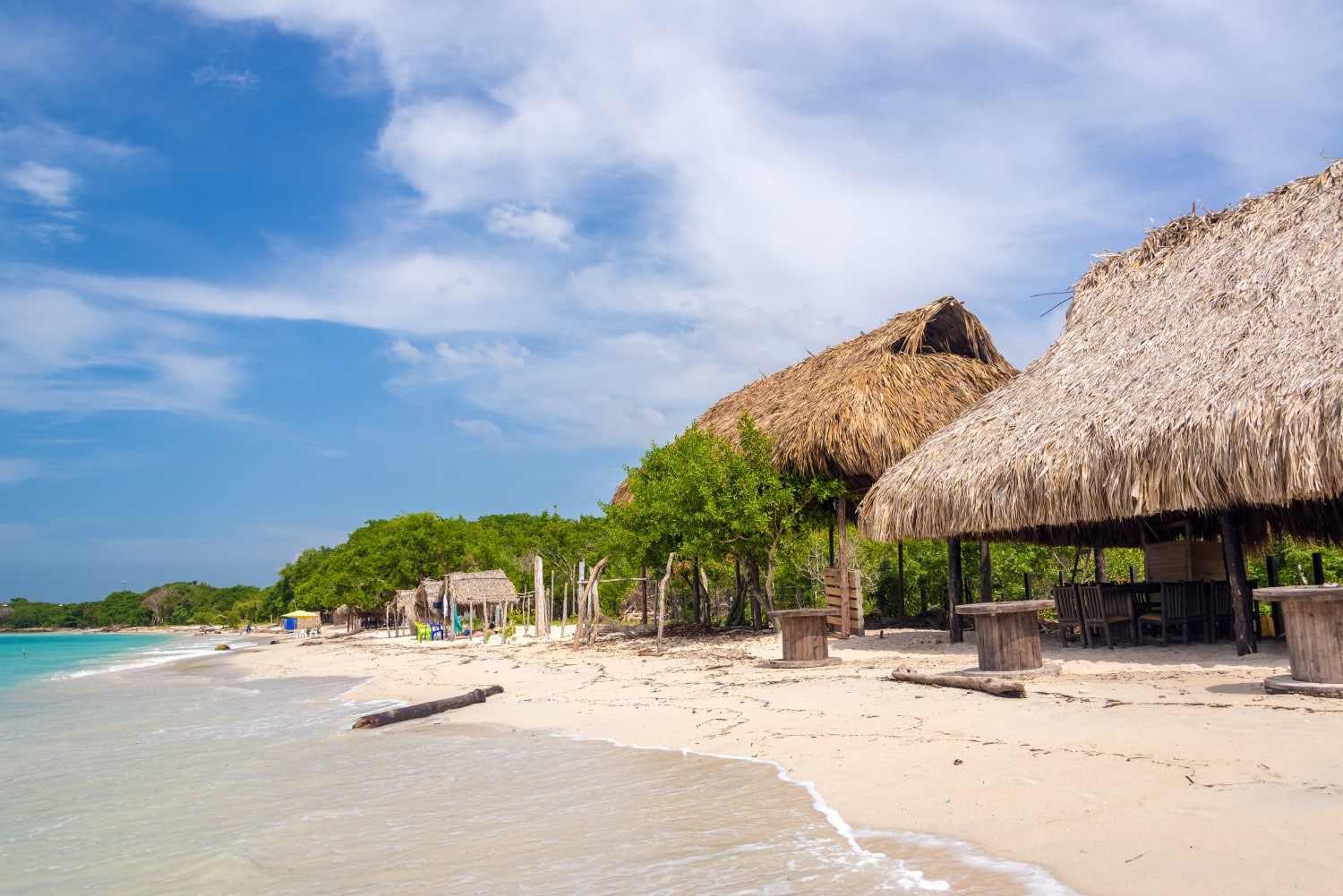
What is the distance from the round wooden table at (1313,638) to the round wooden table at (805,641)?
4.78 m

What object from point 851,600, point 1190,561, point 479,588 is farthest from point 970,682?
point 479,588

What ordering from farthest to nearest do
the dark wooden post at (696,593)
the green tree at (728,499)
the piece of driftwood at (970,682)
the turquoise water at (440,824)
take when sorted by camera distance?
the dark wooden post at (696,593) < the green tree at (728,499) < the piece of driftwood at (970,682) < the turquoise water at (440,824)

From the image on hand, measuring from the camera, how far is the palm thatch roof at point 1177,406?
304 inches

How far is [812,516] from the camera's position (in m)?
15.6

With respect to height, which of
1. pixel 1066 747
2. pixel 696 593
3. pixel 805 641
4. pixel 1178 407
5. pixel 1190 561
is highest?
pixel 1178 407

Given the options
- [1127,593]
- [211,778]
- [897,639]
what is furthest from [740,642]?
[211,778]

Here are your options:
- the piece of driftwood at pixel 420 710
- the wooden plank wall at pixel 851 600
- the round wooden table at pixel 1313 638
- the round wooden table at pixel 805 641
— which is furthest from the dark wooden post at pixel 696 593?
the round wooden table at pixel 1313 638

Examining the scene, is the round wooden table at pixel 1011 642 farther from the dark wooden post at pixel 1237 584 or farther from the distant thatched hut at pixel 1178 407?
the dark wooden post at pixel 1237 584

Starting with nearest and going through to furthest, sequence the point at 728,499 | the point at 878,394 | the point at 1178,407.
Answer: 1. the point at 1178,407
2. the point at 728,499
3. the point at 878,394

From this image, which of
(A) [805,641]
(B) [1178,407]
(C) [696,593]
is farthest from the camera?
(C) [696,593]

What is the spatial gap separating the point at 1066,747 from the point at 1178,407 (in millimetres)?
4900

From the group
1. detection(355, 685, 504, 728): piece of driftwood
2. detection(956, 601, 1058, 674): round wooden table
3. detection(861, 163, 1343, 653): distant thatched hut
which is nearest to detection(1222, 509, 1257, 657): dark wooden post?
detection(861, 163, 1343, 653): distant thatched hut

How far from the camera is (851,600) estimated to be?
44.2 ft

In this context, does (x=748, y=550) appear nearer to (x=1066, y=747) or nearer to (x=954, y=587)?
(x=954, y=587)
